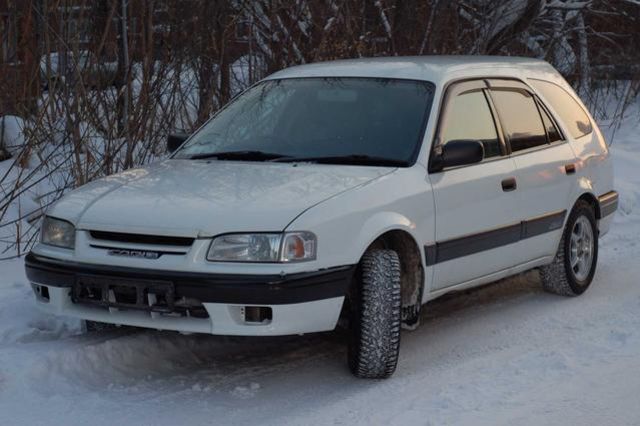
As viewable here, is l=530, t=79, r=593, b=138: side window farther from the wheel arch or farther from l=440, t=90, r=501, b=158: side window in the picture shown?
the wheel arch

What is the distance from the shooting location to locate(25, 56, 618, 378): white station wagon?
5.11 meters

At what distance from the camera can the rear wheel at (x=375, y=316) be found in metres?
5.38

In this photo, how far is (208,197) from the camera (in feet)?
17.8

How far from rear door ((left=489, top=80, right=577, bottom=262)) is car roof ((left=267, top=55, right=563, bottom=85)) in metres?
0.12

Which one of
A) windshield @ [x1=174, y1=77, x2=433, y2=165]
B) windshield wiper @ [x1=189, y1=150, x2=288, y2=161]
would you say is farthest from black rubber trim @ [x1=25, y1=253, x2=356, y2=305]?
windshield wiper @ [x1=189, y1=150, x2=288, y2=161]

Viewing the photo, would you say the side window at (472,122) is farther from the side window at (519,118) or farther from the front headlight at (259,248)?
the front headlight at (259,248)

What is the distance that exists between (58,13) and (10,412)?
427 centimetres

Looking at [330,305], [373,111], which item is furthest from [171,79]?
[330,305]

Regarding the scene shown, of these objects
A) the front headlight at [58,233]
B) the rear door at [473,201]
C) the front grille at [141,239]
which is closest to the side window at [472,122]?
the rear door at [473,201]

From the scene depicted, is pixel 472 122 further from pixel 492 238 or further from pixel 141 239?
pixel 141 239

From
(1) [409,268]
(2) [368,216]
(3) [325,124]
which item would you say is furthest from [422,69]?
(2) [368,216]

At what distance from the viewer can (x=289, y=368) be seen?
5.84m

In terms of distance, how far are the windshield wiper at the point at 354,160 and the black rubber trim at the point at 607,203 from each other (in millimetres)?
2343

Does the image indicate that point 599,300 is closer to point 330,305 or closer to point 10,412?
point 330,305
